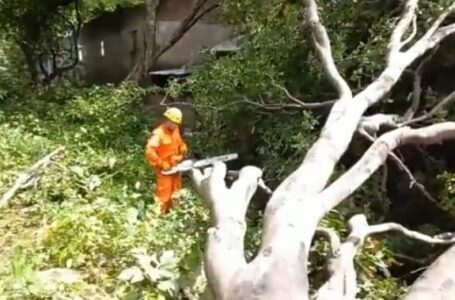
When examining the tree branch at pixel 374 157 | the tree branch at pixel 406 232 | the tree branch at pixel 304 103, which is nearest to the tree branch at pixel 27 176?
the tree branch at pixel 304 103

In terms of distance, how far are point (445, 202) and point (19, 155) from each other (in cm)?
392

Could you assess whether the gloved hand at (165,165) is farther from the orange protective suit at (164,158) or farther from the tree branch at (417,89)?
the tree branch at (417,89)

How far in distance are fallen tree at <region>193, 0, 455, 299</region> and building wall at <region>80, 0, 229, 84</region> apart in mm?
7499

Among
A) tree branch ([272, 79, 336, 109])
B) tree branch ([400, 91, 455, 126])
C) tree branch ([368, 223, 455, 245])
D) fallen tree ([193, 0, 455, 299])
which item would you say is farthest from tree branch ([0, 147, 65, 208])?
tree branch ([400, 91, 455, 126])

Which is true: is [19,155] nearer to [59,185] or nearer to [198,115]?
[59,185]

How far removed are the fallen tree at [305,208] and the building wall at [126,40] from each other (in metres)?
7.50

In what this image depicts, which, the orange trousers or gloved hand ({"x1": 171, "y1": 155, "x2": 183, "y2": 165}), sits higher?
gloved hand ({"x1": 171, "y1": 155, "x2": 183, "y2": 165})

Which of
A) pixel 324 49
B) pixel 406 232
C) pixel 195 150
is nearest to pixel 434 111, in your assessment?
pixel 324 49

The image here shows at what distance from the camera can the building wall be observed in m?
13.2

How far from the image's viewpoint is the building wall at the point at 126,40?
1316 cm

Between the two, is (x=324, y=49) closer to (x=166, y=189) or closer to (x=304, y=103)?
(x=304, y=103)

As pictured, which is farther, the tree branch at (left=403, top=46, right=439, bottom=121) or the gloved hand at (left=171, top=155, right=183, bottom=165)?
the gloved hand at (left=171, top=155, right=183, bottom=165)

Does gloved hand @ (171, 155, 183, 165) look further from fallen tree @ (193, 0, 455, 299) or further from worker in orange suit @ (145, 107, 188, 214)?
fallen tree @ (193, 0, 455, 299)

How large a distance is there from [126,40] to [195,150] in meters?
7.35
